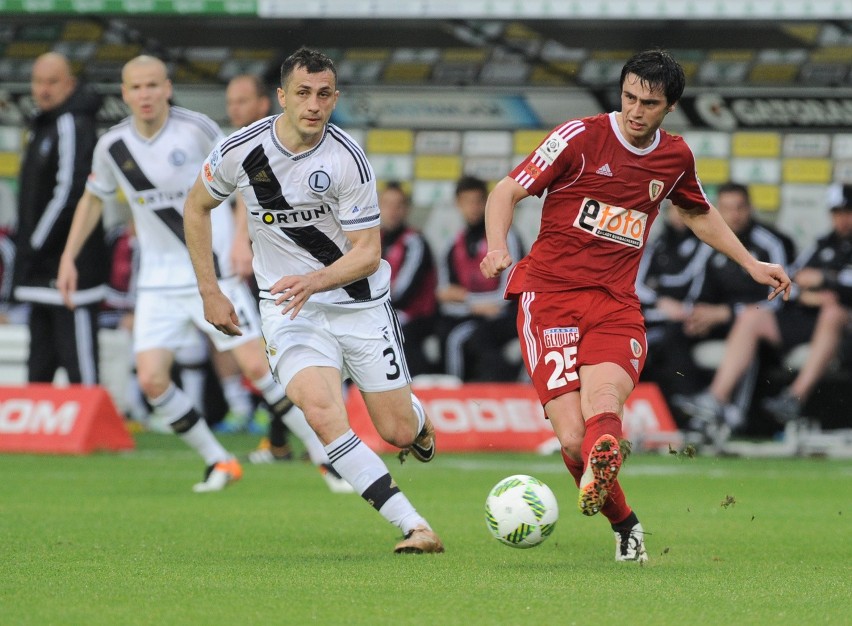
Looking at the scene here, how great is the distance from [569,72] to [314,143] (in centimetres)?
831

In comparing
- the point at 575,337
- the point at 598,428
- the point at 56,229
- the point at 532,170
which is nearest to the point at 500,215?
the point at 532,170

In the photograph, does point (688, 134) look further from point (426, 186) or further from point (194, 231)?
point (194, 231)

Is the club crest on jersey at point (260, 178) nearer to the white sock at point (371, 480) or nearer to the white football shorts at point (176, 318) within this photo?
the white sock at point (371, 480)

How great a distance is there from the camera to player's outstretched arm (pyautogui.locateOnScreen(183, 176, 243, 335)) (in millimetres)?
7055

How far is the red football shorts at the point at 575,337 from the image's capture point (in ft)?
22.1

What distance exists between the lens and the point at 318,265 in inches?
283

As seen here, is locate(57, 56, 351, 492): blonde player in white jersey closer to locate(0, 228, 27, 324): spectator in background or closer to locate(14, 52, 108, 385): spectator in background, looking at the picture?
locate(14, 52, 108, 385): spectator in background

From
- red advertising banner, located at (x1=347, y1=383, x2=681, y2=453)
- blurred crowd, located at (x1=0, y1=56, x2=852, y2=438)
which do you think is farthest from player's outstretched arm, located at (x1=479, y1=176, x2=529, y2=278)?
red advertising banner, located at (x1=347, y1=383, x2=681, y2=453)

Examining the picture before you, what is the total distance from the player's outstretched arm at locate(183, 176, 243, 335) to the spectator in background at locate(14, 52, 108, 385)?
546 cm

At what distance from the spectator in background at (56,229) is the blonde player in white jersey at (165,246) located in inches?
100

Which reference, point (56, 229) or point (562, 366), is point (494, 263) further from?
point (56, 229)

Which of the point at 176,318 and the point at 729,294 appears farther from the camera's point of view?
the point at 729,294

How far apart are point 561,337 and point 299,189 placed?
4.39 ft

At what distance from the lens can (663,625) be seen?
5059 mm
